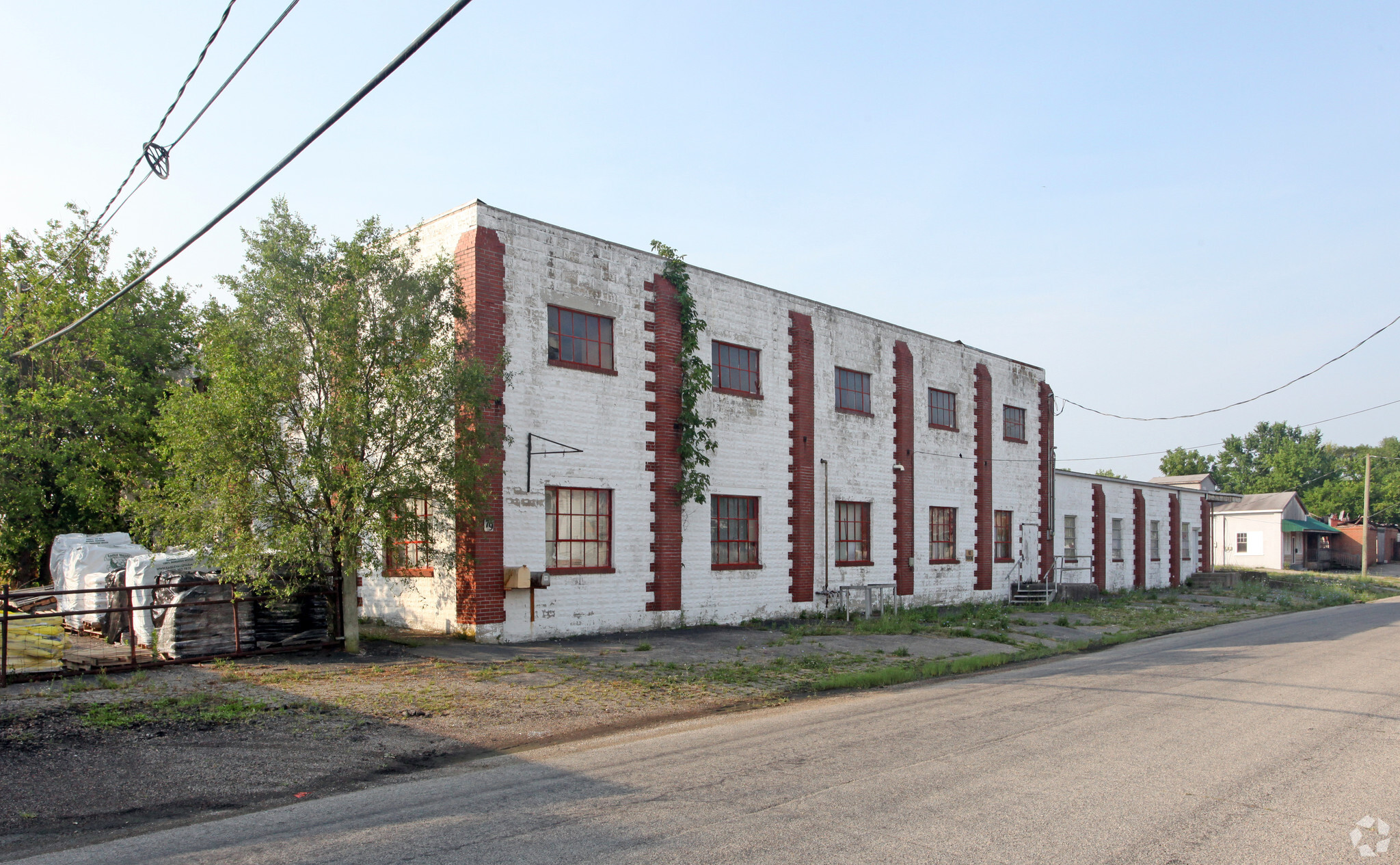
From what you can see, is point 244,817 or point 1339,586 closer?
point 244,817

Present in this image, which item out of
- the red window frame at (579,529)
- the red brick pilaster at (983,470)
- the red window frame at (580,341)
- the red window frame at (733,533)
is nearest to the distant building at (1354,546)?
the red brick pilaster at (983,470)

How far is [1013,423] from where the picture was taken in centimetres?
2881

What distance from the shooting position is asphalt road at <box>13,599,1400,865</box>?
544cm

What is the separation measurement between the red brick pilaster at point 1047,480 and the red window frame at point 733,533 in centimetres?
1324

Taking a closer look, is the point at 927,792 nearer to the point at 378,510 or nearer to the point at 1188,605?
the point at 378,510

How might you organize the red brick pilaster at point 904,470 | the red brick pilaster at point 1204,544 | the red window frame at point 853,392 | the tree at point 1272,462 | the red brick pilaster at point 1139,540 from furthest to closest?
the tree at point 1272,462 < the red brick pilaster at point 1204,544 < the red brick pilaster at point 1139,540 < the red brick pilaster at point 904,470 < the red window frame at point 853,392

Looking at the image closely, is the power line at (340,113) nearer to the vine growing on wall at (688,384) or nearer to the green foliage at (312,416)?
the green foliage at (312,416)

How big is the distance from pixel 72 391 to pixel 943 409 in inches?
858

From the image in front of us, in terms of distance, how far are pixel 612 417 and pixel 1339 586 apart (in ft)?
119

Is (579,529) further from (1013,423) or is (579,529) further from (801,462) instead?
(1013,423)

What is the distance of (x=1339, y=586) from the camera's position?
3856cm

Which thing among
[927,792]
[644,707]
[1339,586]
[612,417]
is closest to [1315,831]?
[927,792]

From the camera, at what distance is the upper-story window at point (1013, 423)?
2828 cm

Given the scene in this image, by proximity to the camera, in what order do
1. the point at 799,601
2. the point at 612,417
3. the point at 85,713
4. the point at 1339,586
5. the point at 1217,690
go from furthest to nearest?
the point at 1339,586 → the point at 799,601 → the point at 612,417 → the point at 1217,690 → the point at 85,713
